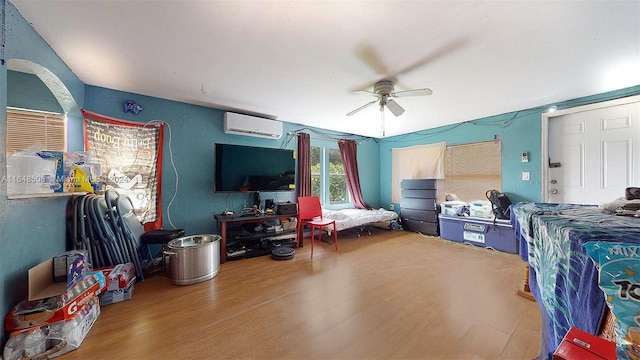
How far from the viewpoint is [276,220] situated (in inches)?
147

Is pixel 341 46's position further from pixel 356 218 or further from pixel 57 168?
pixel 356 218

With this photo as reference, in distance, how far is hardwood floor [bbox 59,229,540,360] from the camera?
4.76ft

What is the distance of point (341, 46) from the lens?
1847 mm

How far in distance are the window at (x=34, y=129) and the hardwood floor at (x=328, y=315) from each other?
73.4 inches

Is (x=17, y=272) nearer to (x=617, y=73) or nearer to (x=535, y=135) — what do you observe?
(x=617, y=73)

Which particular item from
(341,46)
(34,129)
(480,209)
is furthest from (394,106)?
(34,129)

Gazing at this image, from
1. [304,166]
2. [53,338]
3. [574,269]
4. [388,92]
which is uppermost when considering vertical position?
[388,92]

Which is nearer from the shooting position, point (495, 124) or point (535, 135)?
point (535, 135)

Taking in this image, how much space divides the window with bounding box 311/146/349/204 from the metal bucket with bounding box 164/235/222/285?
2.49 metres

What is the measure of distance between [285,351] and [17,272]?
1868mm

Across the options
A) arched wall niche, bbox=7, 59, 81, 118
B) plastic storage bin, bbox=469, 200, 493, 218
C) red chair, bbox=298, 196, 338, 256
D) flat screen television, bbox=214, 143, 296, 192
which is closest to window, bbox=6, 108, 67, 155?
arched wall niche, bbox=7, 59, 81, 118

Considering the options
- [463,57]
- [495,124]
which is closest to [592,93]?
[495,124]

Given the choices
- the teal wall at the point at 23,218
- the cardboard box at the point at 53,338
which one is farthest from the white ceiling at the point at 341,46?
the cardboard box at the point at 53,338

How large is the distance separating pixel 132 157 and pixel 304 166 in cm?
255
